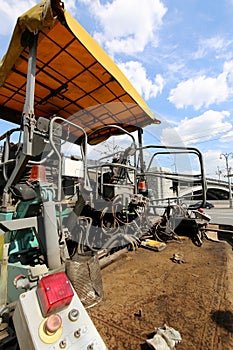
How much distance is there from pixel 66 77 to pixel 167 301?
3.11 metres

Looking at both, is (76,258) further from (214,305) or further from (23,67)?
(23,67)


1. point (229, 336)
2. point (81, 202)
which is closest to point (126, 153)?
point (81, 202)

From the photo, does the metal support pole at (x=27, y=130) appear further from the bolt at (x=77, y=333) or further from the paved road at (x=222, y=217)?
the paved road at (x=222, y=217)

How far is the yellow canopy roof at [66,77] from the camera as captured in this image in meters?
1.87

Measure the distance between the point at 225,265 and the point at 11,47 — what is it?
3290 mm

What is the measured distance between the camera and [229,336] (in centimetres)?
98

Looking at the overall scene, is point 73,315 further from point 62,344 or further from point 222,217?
point 222,217

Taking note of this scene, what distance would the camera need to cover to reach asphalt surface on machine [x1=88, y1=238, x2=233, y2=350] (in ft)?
3.22

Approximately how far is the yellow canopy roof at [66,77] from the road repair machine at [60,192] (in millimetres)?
14

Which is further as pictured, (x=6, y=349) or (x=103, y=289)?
(x=103, y=289)

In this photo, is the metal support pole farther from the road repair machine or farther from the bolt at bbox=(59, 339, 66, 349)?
the bolt at bbox=(59, 339, 66, 349)

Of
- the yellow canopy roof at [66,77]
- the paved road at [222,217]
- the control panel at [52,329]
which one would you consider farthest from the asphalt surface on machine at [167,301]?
the paved road at [222,217]

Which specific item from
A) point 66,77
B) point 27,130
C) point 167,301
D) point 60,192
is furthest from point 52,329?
point 66,77

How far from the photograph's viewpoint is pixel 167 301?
4.26 ft
